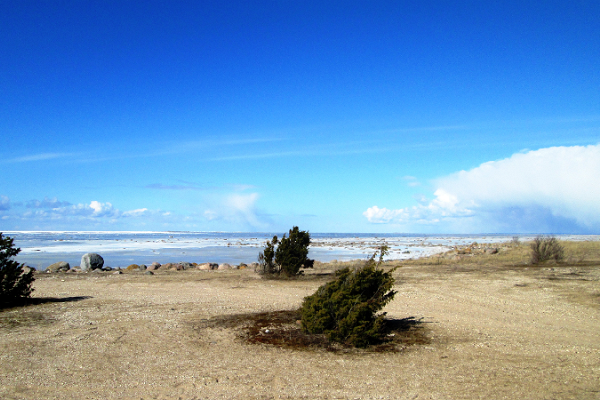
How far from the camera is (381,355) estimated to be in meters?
7.03

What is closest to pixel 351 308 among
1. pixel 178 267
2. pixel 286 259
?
pixel 286 259

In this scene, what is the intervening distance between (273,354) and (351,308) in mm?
1766

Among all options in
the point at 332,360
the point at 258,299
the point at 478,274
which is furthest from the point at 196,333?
the point at 478,274

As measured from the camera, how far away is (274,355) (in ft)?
22.7

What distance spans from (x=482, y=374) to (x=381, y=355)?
1.65m

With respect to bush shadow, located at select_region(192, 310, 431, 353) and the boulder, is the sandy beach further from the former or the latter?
the boulder

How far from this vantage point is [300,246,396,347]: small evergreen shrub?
7566 mm

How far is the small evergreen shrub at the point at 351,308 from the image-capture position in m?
7.57

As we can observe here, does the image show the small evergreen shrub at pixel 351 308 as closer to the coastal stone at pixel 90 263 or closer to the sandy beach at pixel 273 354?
the sandy beach at pixel 273 354

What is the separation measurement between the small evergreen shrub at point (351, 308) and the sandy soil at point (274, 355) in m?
0.51

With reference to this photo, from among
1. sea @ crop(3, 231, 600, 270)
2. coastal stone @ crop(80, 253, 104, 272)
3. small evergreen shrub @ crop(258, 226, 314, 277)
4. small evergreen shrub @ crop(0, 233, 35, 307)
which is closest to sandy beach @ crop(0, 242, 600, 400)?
small evergreen shrub @ crop(0, 233, 35, 307)

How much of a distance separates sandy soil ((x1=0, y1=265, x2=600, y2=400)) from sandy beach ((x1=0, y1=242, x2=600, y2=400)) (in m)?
0.02

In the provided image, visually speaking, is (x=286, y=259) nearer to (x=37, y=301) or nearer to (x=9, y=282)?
(x=37, y=301)

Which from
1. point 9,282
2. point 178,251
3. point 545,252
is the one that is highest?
point 9,282
